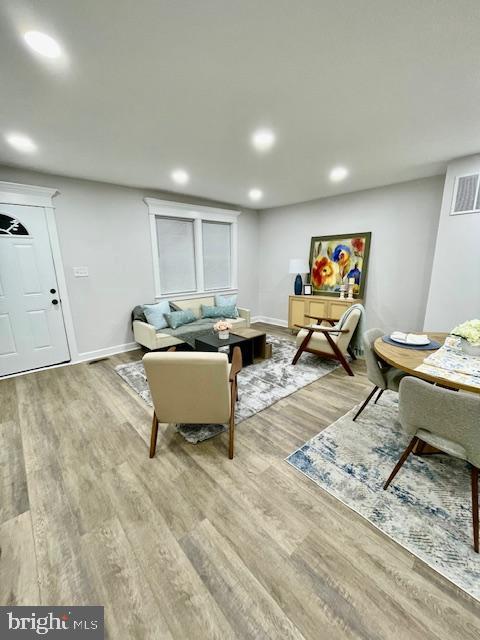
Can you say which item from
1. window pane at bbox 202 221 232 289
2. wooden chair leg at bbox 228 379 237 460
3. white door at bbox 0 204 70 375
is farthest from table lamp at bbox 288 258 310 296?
white door at bbox 0 204 70 375

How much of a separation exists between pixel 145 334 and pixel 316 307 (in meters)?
2.98

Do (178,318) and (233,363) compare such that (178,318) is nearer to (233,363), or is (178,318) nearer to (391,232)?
(233,363)

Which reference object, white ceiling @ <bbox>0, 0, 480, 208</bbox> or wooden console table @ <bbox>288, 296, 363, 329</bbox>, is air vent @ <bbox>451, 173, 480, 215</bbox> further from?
wooden console table @ <bbox>288, 296, 363, 329</bbox>

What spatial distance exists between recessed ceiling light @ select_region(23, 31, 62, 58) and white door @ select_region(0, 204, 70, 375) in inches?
90.9

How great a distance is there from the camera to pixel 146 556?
1234 mm

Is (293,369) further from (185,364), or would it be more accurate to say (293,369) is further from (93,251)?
(93,251)

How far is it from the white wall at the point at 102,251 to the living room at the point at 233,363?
3 centimetres

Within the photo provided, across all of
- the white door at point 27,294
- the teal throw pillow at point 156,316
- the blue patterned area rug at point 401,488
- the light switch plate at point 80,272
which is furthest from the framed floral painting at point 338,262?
the white door at point 27,294

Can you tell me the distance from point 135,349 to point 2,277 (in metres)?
1.91

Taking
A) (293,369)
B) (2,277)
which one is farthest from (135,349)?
(293,369)

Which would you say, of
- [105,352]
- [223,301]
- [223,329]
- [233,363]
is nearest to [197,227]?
[223,301]

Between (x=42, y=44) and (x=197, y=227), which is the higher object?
(x=42, y=44)

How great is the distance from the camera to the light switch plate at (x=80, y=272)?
11.4 ft

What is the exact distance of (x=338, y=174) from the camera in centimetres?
331
